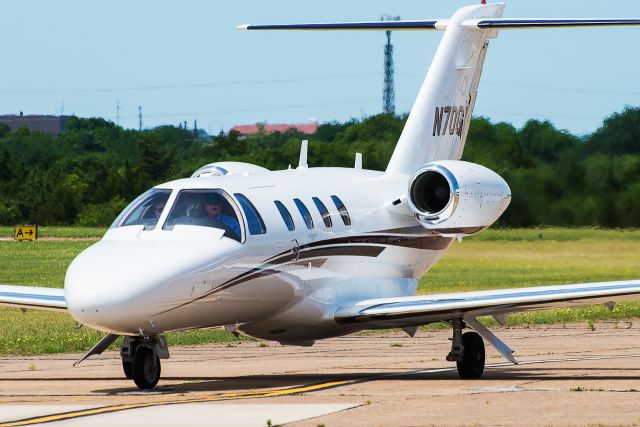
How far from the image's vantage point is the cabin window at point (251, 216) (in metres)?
19.3

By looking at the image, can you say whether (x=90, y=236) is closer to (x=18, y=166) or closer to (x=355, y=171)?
(x=18, y=166)

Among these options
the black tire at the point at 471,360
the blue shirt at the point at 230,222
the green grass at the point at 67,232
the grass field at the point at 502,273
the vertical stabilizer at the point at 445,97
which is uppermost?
the vertical stabilizer at the point at 445,97

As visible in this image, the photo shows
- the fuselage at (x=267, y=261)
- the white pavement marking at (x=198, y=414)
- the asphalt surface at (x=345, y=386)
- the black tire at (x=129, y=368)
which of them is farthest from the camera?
the black tire at (x=129, y=368)

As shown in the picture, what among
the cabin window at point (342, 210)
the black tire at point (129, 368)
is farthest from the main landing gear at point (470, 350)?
the black tire at point (129, 368)

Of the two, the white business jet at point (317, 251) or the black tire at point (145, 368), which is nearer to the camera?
the white business jet at point (317, 251)

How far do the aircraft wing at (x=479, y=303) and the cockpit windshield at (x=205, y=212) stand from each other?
2627mm

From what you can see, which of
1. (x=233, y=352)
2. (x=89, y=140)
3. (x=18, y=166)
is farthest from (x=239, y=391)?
(x=89, y=140)

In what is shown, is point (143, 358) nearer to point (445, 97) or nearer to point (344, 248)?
point (344, 248)

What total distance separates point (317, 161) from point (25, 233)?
3246cm

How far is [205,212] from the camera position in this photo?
19.1 m

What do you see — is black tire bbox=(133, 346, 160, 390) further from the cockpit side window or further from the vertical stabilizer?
the vertical stabilizer

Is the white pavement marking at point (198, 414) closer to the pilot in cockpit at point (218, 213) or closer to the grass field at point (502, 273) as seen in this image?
the pilot in cockpit at point (218, 213)

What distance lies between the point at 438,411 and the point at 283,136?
183 feet

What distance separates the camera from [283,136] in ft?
234
